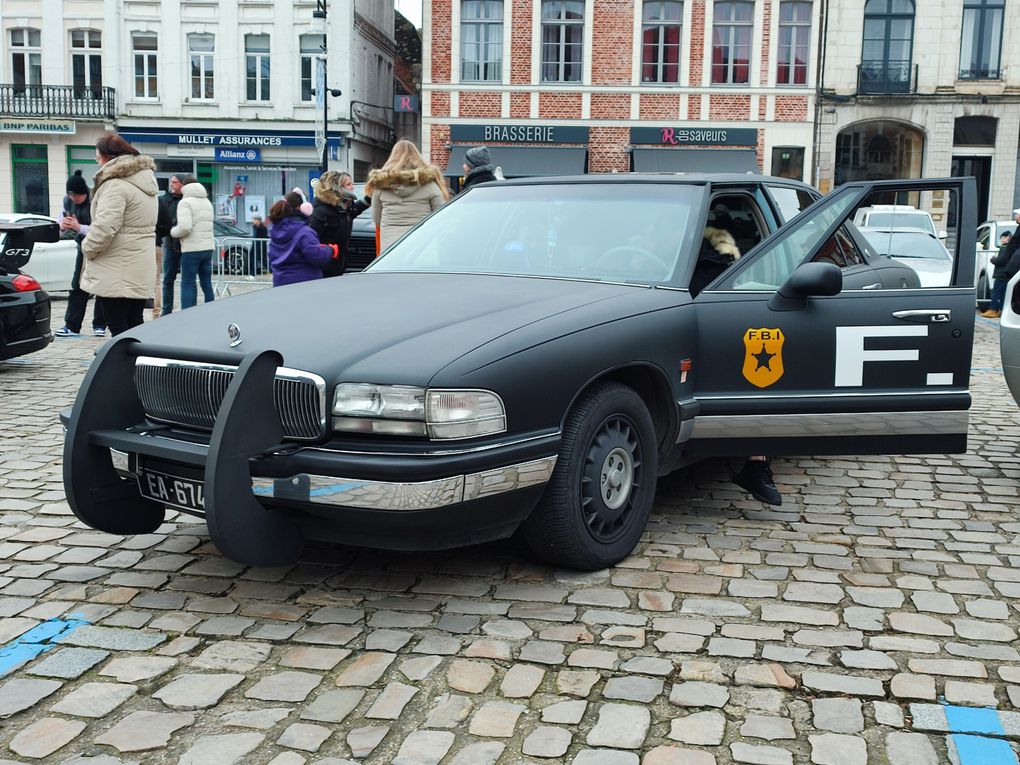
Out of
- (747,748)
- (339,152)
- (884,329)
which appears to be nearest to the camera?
(747,748)

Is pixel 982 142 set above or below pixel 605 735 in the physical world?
above

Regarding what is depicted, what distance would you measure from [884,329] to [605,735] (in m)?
2.81

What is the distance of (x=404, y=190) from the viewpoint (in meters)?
9.75

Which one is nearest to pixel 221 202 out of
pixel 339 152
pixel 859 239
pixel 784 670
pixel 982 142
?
pixel 339 152

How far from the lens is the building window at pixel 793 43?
118 ft

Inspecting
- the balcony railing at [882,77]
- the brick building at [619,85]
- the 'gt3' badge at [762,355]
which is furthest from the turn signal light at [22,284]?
the balcony railing at [882,77]

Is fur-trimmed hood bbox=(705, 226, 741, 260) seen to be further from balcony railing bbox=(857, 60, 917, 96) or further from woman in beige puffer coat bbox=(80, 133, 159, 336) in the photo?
balcony railing bbox=(857, 60, 917, 96)

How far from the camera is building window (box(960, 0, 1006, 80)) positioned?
118 feet

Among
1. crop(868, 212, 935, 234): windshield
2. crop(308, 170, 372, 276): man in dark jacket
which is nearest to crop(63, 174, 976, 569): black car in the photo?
crop(308, 170, 372, 276): man in dark jacket

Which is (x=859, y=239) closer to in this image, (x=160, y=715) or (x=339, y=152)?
(x=160, y=715)

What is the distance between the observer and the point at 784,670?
3.68 metres

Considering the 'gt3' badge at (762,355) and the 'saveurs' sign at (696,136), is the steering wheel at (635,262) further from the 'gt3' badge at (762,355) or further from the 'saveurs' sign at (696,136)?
the 'saveurs' sign at (696,136)

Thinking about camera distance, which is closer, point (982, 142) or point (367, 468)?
point (367, 468)

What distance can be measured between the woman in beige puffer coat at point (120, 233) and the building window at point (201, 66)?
3171 centimetres
